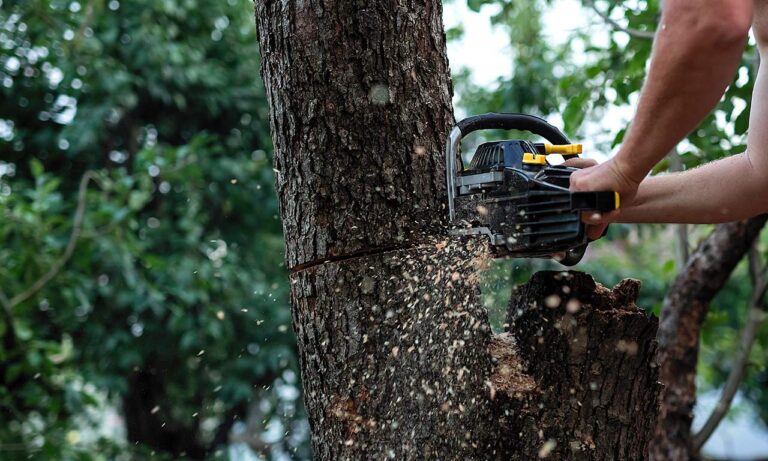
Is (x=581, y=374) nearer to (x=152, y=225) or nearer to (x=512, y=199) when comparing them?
(x=512, y=199)

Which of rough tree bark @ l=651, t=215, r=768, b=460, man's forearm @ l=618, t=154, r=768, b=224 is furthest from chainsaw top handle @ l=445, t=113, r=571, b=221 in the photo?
rough tree bark @ l=651, t=215, r=768, b=460

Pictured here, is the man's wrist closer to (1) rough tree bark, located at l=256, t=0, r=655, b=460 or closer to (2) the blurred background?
(1) rough tree bark, located at l=256, t=0, r=655, b=460

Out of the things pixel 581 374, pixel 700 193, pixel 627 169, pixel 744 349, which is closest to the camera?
pixel 627 169

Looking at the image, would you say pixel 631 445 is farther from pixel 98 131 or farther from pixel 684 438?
pixel 98 131

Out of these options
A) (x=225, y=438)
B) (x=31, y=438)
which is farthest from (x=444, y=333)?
(x=225, y=438)

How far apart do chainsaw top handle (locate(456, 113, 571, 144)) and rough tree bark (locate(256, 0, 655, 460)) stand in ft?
0.22

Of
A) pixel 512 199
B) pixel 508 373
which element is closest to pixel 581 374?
pixel 508 373

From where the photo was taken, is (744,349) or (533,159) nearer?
(533,159)

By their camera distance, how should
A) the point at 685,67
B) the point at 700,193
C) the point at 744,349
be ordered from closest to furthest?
the point at 685,67
the point at 700,193
the point at 744,349

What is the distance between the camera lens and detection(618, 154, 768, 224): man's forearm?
203cm

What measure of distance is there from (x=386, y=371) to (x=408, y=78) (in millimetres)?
665

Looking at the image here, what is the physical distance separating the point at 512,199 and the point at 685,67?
21.4 inches

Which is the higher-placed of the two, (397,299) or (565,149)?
(565,149)

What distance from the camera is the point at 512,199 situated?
1.88 m
